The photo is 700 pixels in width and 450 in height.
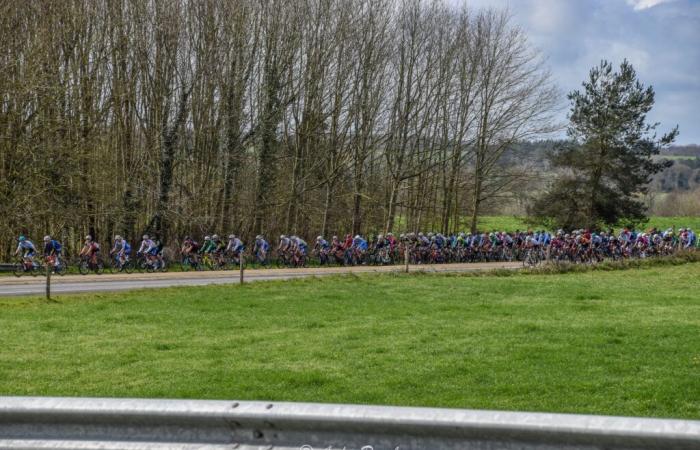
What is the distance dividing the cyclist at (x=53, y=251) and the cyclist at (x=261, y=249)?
9713mm

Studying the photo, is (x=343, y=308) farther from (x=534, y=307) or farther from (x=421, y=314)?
(x=534, y=307)

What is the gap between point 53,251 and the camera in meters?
29.0

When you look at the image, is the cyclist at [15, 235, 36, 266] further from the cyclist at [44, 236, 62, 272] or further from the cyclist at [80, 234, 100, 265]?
the cyclist at [80, 234, 100, 265]

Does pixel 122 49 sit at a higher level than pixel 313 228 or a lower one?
higher

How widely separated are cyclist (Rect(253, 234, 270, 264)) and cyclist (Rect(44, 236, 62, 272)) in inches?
382

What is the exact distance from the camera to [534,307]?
16938 millimetres

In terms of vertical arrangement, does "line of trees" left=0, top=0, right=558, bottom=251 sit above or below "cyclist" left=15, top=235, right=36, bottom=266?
above

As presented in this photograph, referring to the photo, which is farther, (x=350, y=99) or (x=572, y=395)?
(x=350, y=99)

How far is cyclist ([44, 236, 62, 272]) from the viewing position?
93.7 feet

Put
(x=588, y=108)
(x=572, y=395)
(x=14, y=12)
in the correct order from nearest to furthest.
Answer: (x=572, y=395) < (x=14, y=12) < (x=588, y=108)

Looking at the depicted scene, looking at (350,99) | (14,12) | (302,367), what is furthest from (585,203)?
(302,367)

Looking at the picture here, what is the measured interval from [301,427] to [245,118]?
40.4 metres

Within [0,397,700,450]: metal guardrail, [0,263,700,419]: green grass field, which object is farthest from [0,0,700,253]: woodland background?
[0,397,700,450]: metal guardrail

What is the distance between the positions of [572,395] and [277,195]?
3671cm
